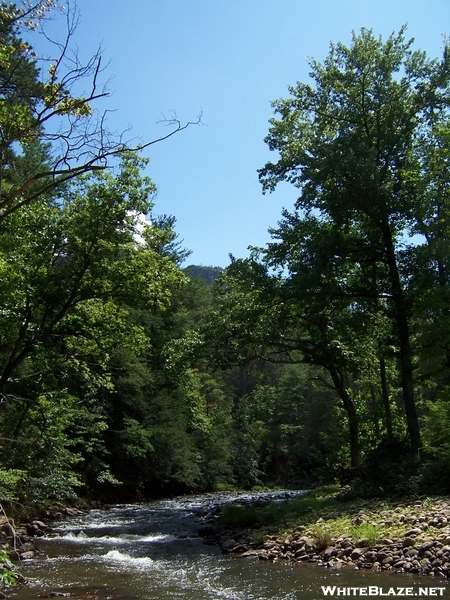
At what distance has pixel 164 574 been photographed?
10297mm

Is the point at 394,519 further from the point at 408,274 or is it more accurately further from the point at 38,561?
the point at 408,274

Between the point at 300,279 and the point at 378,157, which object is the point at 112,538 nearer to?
the point at 300,279

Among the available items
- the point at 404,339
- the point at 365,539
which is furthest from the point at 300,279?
the point at 365,539

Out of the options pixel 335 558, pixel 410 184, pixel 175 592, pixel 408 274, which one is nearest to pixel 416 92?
pixel 410 184

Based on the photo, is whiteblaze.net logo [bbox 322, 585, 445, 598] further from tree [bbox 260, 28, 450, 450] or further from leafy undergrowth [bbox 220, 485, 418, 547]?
tree [bbox 260, 28, 450, 450]

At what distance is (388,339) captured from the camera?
66.7ft

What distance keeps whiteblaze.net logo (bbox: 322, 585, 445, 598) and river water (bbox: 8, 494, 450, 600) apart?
83 millimetres

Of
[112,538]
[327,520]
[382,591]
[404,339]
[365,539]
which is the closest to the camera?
[382,591]

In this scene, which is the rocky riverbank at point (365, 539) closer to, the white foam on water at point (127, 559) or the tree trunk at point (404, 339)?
the white foam on water at point (127, 559)

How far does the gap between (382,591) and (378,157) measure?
47.8 feet

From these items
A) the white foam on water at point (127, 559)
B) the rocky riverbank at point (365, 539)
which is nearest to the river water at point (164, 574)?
the white foam on water at point (127, 559)

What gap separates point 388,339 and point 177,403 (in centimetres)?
1770

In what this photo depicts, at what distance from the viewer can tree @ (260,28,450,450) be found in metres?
17.9

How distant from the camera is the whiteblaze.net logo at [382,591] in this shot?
25.4 feet
